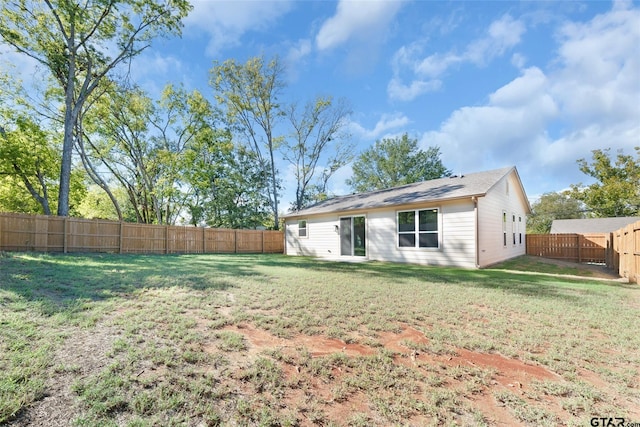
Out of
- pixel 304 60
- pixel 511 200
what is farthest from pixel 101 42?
pixel 511 200

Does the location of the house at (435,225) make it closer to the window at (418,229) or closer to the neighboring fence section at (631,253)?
the window at (418,229)

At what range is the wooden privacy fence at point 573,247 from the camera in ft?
42.8

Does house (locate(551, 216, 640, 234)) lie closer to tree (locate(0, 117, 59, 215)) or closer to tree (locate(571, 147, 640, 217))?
tree (locate(571, 147, 640, 217))

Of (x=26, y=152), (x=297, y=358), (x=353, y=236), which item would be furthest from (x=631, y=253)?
(x=26, y=152)

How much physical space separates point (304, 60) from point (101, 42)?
10.6m

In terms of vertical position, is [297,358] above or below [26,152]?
below

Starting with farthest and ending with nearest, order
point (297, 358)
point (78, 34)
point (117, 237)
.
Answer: point (78, 34) < point (117, 237) < point (297, 358)

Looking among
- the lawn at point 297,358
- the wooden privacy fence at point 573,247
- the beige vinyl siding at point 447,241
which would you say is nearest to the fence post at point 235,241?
the beige vinyl siding at point 447,241

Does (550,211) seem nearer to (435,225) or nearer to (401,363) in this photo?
(435,225)

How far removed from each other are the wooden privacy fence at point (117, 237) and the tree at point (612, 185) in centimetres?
2581

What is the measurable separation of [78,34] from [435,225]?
1868 cm

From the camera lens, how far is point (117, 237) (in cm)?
1240

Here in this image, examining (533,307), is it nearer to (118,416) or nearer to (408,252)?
(118,416)

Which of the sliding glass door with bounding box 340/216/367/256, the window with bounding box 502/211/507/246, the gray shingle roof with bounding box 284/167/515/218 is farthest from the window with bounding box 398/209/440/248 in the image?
the window with bounding box 502/211/507/246
